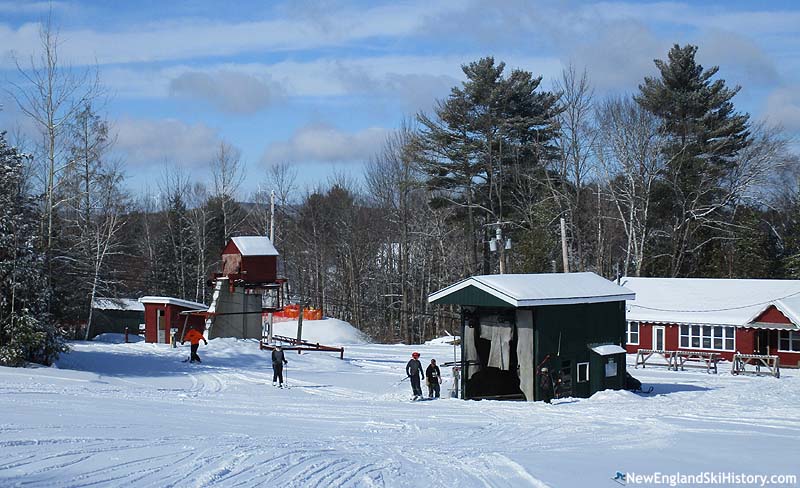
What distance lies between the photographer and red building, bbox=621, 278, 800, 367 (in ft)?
125

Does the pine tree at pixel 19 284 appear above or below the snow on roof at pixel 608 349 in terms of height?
above

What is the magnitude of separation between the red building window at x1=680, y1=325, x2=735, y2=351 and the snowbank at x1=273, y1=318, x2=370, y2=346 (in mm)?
19664

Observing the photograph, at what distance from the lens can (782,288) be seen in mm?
40562

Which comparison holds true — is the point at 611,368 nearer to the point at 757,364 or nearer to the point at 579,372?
the point at 579,372

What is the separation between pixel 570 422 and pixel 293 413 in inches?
270

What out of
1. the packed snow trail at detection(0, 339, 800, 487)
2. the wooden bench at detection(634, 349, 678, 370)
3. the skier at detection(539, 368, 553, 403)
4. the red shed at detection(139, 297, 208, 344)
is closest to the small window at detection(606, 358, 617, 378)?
the packed snow trail at detection(0, 339, 800, 487)

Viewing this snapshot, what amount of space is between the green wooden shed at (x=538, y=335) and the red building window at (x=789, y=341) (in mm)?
13770

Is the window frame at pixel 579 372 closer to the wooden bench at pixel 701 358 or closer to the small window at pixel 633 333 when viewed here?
the wooden bench at pixel 701 358

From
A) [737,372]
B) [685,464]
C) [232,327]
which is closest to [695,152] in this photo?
[737,372]

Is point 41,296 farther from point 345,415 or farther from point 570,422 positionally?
point 570,422

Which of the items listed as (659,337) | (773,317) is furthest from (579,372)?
(659,337)

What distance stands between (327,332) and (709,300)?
905 inches

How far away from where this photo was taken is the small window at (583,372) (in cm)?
2747

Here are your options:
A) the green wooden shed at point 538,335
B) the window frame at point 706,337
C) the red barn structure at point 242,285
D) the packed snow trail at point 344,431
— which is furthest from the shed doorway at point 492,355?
the red barn structure at point 242,285
